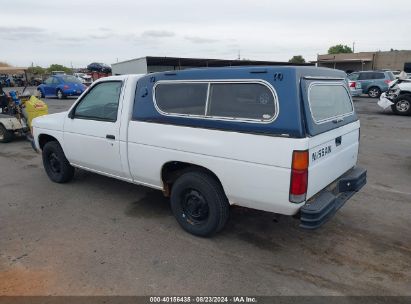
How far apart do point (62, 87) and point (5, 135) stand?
12768 millimetres

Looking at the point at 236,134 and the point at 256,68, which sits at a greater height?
the point at 256,68

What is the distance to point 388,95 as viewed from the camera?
13992 mm

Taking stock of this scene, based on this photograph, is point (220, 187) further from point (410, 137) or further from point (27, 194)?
point (410, 137)

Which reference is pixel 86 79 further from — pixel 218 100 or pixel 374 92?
pixel 218 100

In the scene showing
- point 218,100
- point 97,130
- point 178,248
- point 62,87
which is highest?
point 218,100

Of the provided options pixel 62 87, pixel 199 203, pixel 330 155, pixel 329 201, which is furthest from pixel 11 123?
pixel 62 87

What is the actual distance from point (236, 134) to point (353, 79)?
66.7 feet

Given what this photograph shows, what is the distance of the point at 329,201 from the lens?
3.42 meters

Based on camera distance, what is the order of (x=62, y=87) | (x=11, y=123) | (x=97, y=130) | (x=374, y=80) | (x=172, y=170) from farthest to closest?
(x=62, y=87) < (x=374, y=80) < (x=11, y=123) < (x=97, y=130) < (x=172, y=170)

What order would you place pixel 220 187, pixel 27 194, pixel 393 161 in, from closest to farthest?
pixel 220 187
pixel 27 194
pixel 393 161

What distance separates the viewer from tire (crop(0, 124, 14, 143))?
939cm

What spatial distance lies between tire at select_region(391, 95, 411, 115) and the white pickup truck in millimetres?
10760

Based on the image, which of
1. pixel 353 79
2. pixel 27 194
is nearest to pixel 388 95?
pixel 353 79

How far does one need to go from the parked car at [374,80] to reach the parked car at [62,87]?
1678 centimetres
